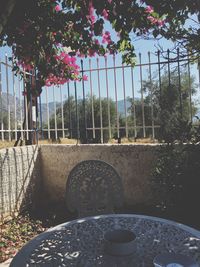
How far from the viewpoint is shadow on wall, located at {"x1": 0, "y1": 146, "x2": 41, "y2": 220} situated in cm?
431

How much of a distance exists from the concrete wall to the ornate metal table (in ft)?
8.77

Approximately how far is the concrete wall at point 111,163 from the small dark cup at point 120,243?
3.11 metres

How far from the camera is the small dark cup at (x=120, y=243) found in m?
1.34

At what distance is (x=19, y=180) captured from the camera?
15.4 ft

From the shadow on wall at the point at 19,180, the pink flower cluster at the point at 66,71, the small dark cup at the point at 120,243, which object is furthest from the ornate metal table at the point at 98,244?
the pink flower cluster at the point at 66,71

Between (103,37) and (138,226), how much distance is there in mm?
2486

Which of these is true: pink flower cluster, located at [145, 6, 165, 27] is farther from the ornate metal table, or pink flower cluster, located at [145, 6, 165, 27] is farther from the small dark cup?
the small dark cup

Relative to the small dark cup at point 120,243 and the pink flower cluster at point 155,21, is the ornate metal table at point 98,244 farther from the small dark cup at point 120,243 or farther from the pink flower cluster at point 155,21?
the pink flower cluster at point 155,21

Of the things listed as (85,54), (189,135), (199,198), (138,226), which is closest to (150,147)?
(189,135)

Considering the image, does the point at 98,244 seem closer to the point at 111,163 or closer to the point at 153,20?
the point at 153,20

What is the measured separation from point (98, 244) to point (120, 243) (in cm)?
31

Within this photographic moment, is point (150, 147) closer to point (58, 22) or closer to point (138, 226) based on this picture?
point (58, 22)

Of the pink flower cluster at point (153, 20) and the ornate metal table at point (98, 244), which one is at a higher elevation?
the pink flower cluster at point (153, 20)

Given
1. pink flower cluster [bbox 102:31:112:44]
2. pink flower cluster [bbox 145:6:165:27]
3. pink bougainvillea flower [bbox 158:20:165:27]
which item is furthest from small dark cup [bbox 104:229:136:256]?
pink flower cluster [bbox 102:31:112:44]
